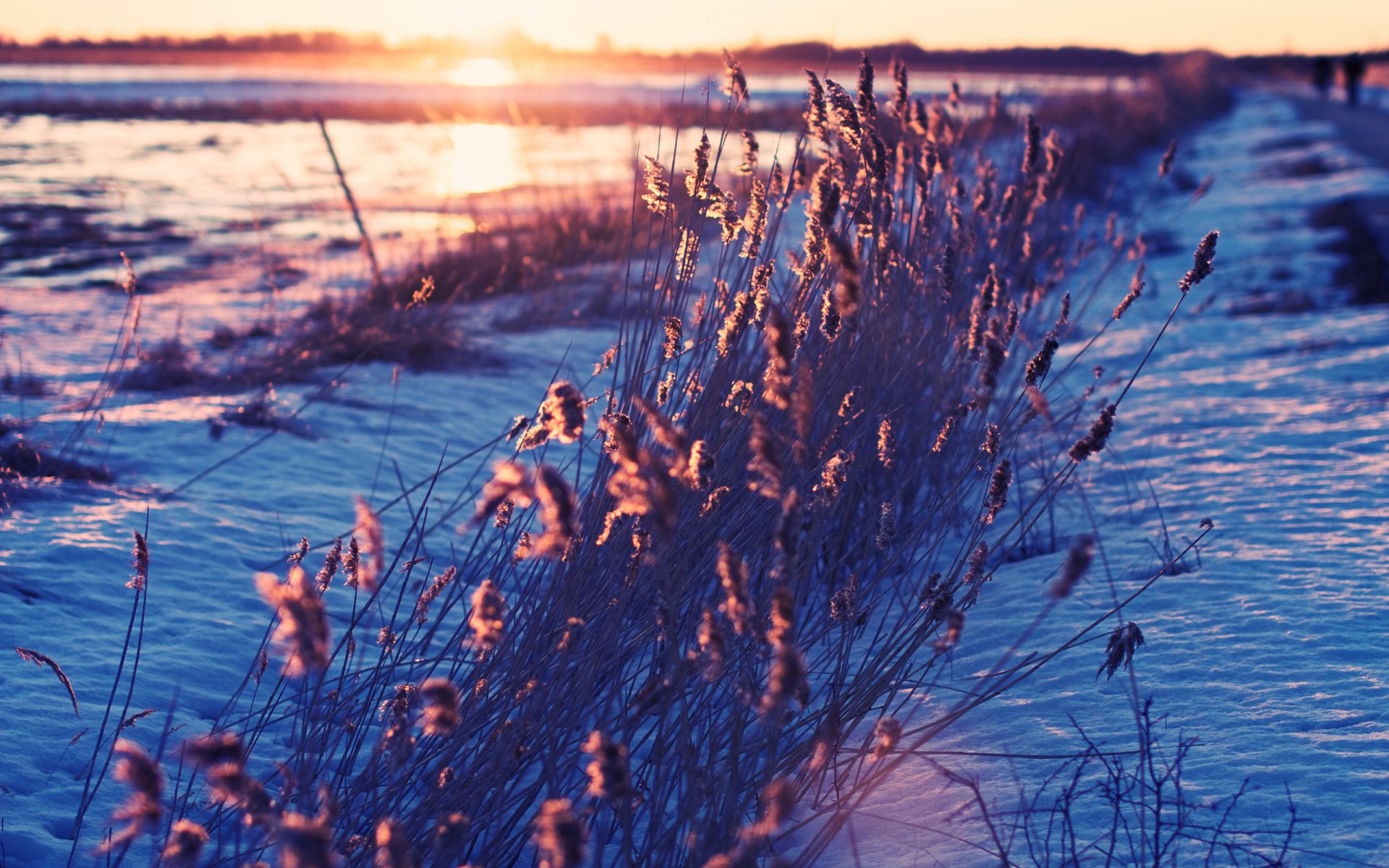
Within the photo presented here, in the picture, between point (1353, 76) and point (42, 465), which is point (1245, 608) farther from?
→ point (1353, 76)

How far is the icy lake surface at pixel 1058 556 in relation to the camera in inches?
73.2

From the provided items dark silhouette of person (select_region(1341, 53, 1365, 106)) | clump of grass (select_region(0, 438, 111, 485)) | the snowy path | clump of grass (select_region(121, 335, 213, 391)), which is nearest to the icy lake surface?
the snowy path

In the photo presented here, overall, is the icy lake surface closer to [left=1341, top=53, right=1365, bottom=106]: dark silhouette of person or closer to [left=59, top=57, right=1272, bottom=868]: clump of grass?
[left=59, top=57, right=1272, bottom=868]: clump of grass

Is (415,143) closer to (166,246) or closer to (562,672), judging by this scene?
(166,246)

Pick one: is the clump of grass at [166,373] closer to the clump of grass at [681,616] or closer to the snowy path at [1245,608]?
the clump of grass at [681,616]

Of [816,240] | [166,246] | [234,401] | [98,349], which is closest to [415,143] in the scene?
[166,246]

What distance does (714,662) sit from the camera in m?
1.07

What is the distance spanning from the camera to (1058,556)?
312 centimetres

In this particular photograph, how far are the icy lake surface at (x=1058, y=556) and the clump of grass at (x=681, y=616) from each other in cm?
19

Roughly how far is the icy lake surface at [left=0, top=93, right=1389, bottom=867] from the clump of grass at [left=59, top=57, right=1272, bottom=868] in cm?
19

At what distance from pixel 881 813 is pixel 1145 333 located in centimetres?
547

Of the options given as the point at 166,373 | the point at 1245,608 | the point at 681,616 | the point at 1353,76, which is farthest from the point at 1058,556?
the point at 1353,76

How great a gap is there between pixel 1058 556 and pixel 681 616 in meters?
1.49

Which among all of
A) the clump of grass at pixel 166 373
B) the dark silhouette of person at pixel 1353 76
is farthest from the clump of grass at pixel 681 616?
the dark silhouette of person at pixel 1353 76
